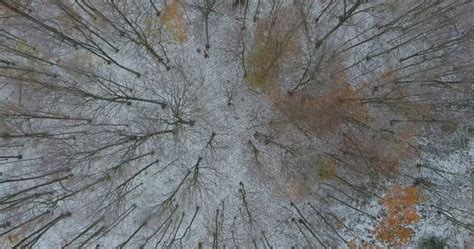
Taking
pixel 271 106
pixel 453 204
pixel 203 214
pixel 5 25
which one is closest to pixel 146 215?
pixel 203 214

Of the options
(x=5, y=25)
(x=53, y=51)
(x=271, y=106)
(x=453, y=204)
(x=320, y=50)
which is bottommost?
(x=453, y=204)

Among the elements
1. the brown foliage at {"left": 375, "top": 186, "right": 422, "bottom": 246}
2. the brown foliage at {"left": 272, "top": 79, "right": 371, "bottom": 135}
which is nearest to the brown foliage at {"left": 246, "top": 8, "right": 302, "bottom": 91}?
the brown foliage at {"left": 272, "top": 79, "right": 371, "bottom": 135}

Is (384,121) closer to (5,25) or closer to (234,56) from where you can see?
(234,56)

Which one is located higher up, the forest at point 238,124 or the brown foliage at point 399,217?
the forest at point 238,124

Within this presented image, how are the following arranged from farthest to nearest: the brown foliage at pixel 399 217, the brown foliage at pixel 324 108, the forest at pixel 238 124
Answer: the brown foliage at pixel 324 108 < the brown foliage at pixel 399 217 < the forest at pixel 238 124

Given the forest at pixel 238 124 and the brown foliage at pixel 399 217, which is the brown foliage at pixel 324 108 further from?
the brown foliage at pixel 399 217

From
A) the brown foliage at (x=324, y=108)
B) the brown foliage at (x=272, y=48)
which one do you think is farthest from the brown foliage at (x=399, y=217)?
the brown foliage at (x=272, y=48)

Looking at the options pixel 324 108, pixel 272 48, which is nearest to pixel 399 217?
pixel 324 108

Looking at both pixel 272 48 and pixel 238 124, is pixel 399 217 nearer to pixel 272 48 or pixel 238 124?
pixel 238 124

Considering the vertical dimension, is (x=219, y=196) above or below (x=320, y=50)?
below
